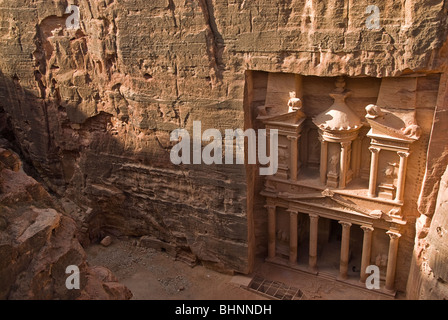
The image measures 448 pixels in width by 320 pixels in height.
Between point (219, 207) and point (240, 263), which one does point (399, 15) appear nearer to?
point (219, 207)

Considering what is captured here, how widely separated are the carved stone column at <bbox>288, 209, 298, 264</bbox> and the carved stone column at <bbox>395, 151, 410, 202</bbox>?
2456 millimetres

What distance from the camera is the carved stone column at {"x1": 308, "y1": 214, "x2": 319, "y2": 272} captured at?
11094mm

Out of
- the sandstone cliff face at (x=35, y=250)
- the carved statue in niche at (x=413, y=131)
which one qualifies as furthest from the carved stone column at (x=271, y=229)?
the sandstone cliff face at (x=35, y=250)

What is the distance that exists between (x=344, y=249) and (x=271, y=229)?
186cm

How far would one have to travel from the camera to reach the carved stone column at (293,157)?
34.9 ft

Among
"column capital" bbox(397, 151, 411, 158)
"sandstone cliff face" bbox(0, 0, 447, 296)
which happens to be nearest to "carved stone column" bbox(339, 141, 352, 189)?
"column capital" bbox(397, 151, 411, 158)

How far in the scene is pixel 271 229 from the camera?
38.4ft

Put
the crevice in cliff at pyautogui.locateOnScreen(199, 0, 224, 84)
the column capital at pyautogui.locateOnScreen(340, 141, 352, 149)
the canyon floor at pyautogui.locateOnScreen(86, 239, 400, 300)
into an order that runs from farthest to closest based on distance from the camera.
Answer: the canyon floor at pyautogui.locateOnScreen(86, 239, 400, 300) → the column capital at pyautogui.locateOnScreen(340, 141, 352, 149) → the crevice in cliff at pyautogui.locateOnScreen(199, 0, 224, 84)

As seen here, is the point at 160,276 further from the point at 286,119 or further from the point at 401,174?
the point at 401,174

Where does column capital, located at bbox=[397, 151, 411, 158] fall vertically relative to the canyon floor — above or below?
above

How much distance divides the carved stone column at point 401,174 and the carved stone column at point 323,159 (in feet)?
5.20

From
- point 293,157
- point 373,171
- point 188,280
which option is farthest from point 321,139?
point 188,280

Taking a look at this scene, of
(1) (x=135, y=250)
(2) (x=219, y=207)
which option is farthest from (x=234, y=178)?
(1) (x=135, y=250)

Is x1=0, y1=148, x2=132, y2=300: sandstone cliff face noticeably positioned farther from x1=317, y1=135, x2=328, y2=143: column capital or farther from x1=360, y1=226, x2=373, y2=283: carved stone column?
x1=360, y1=226, x2=373, y2=283: carved stone column
